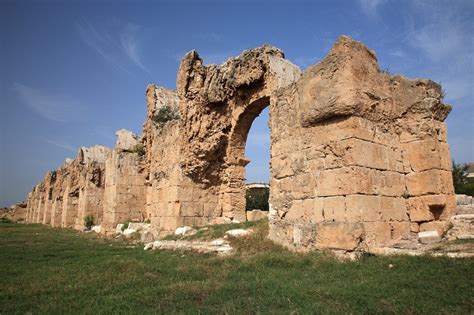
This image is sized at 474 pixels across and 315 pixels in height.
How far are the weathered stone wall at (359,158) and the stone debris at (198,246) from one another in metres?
1.18

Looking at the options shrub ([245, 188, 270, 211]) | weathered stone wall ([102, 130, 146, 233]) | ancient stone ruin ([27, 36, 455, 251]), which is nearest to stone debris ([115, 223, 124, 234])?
weathered stone wall ([102, 130, 146, 233])

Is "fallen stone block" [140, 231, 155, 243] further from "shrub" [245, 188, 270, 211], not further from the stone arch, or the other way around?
"shrub" [245, 188, 270, 211]

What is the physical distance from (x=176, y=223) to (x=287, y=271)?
6745 millimetres

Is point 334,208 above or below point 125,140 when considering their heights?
below

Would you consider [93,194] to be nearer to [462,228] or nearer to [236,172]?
[236,172]

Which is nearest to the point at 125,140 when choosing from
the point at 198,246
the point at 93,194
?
the point at 93,194

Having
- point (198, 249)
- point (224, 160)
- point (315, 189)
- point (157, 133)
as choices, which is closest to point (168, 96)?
point (157, 133)

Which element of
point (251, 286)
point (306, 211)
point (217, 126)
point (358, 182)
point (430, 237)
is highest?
point (217, 126)

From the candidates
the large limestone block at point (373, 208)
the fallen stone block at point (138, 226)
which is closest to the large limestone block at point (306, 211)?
the large limestone block at point (373, 208)

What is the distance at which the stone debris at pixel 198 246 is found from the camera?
785 cm

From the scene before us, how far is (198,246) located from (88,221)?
14073 millimetres

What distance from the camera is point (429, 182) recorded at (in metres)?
6.85

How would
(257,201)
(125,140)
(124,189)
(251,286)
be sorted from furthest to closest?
(257,201)
(125,140)
(124,189)
(251,286)

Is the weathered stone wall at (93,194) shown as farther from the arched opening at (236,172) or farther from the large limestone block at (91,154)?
the arched opening at (236,172)
